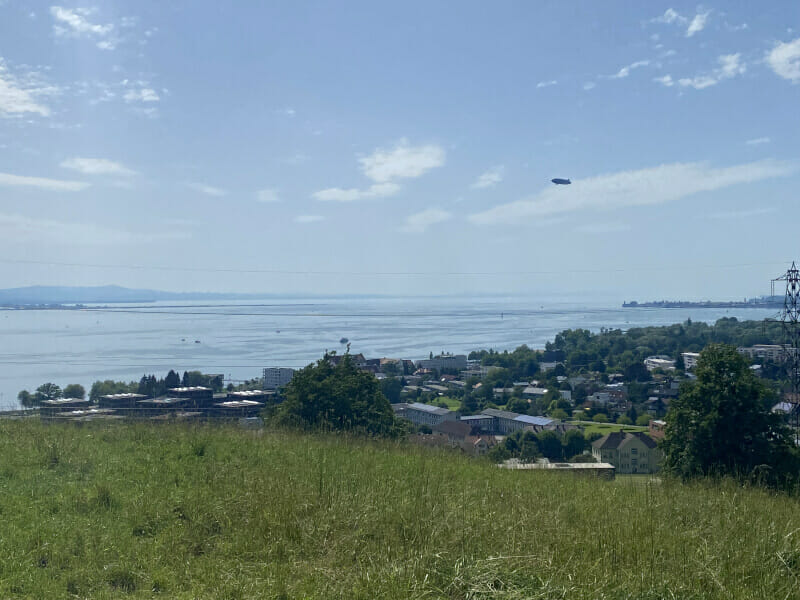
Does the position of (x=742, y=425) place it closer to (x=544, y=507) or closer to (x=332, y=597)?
(x=544, y=507)

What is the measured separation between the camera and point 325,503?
425cm

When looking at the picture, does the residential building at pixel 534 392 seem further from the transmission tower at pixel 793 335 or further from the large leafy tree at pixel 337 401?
the large leafy tree at pixel 337 401

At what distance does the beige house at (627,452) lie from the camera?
14.0 m

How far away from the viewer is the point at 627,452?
15.2m

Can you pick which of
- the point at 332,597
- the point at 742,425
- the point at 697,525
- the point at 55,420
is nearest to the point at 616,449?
the point at 742,425

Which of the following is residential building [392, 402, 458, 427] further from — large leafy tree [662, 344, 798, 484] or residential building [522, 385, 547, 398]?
large leafy tree [662, 344, 798, 484]

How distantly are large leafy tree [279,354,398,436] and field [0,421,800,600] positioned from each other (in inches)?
184

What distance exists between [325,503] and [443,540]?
3.39 feet

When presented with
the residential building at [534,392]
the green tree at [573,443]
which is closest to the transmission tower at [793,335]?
the green tree at [573,443]

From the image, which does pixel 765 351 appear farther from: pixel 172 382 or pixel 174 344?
pixel 174 344

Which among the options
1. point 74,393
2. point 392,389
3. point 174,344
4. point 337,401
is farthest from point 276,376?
point 174,344

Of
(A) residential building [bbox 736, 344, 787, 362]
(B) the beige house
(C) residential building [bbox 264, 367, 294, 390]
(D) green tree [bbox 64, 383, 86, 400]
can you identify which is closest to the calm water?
(D) green tree [bbox 64, 383, 86, 400]

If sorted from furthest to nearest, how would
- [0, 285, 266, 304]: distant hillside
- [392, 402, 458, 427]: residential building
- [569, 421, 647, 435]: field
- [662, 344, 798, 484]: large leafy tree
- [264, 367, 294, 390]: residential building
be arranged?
[0, 285, 266, 304]: distant hillside < [264, 367, 294, 390]: residential building < [392, 402, 458, 427]: residential building < [569, 421, 647, 435]: field < [662, 344, 798, 484]: large leafy tree

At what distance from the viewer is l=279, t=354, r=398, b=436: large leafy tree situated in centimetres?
1050
